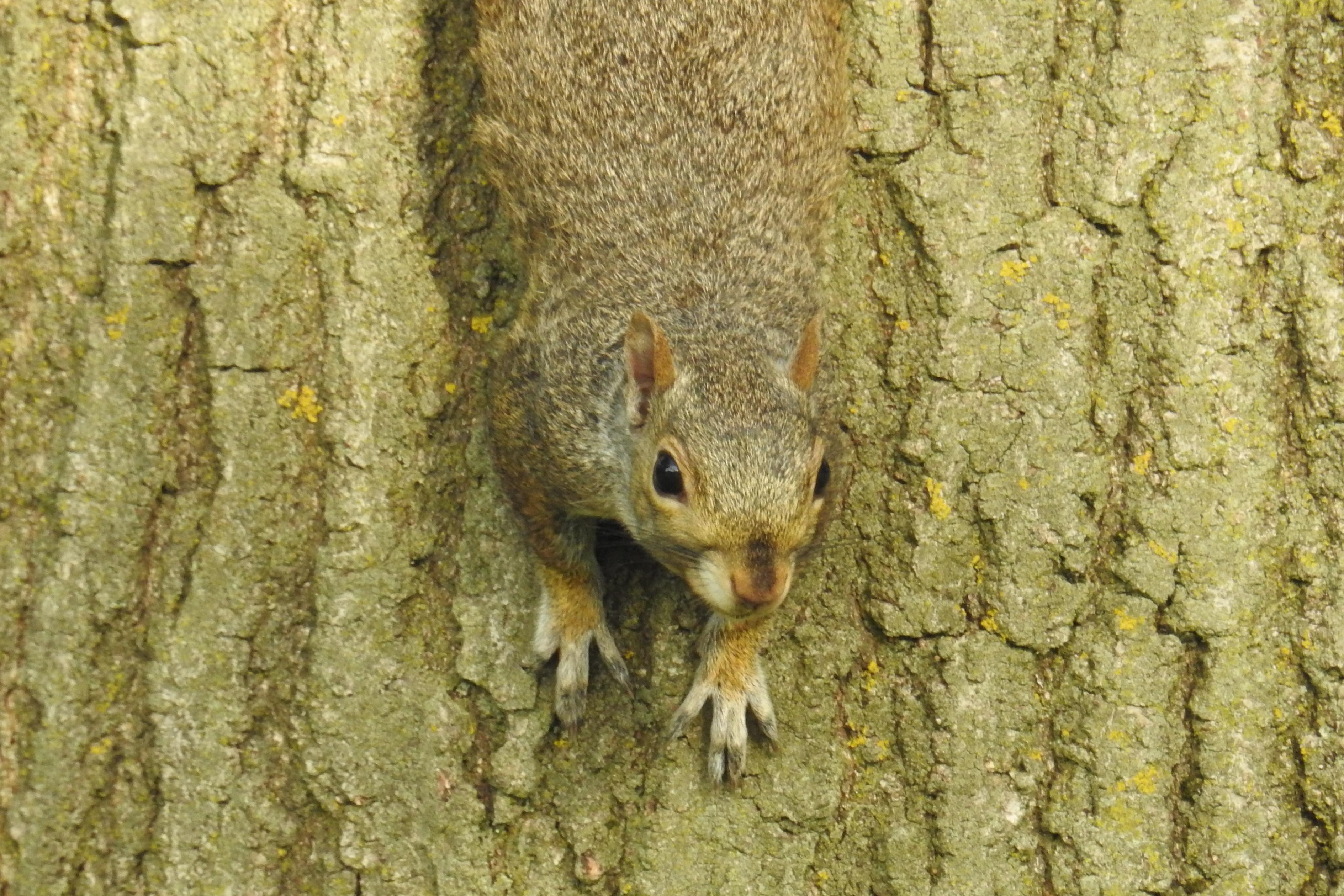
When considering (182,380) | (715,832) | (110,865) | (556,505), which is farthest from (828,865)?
(182,380)

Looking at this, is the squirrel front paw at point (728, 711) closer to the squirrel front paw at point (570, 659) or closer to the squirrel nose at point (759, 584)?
the squirrel front paw at point (570, 659)

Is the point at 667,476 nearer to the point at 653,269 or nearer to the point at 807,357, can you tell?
the point at 807,357

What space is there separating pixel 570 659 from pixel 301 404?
0.77 meters

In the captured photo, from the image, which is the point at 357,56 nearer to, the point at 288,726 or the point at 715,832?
the point at 288,726

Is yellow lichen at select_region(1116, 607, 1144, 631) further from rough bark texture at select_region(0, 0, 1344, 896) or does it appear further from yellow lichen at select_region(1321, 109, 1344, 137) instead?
yellow lichen at select_region(1321, 109, 1344, 137)

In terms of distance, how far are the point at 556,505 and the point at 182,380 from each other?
2.67ft


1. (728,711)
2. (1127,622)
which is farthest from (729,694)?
(1127,622)

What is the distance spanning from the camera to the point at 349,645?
9.19ft

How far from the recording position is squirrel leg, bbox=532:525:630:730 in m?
2.83

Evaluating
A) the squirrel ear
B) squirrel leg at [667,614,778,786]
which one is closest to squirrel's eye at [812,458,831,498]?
the squirrel ear

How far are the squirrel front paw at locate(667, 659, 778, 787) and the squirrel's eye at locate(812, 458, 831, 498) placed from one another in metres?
0.43

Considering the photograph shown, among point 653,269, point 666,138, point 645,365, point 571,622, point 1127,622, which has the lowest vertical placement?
point 571,622

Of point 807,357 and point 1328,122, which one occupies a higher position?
point 1328,122

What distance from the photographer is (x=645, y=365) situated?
2771 millimetres
